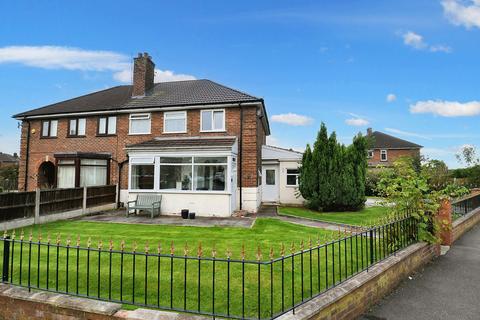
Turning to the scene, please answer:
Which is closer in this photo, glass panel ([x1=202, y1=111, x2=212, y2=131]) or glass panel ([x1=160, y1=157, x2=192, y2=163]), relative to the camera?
glass panel ([x1=160, y1=157, x2=192, y2=163])

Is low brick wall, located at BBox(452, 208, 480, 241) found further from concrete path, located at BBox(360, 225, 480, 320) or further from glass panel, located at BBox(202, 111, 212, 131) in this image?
glass panel, located at BBox(202, 111, 212, 131)

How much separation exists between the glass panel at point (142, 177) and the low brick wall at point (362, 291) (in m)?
11.9

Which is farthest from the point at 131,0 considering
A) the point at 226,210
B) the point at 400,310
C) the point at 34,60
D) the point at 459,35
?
the point at 459,35

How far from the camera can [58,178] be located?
1723 centimetres

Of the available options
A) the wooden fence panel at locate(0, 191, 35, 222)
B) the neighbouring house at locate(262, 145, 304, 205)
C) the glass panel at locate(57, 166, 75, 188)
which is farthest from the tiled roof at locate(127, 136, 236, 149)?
the neighbouring house at locate(262, 145, 304, 205)

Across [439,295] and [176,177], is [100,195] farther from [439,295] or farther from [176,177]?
[439,295]

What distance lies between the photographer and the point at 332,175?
50.4 feet

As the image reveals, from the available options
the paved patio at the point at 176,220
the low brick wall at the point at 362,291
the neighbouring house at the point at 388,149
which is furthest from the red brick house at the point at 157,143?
the neighbouring house at the point at 388,149

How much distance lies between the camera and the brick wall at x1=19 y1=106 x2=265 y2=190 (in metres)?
15.0

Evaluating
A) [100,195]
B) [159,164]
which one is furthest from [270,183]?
[100,195]

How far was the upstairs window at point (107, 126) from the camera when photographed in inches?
687

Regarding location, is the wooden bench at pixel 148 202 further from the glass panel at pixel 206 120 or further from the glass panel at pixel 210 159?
the glass panel at pixel 206 120

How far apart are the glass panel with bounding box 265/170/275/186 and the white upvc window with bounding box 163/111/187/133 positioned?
6.55 meters

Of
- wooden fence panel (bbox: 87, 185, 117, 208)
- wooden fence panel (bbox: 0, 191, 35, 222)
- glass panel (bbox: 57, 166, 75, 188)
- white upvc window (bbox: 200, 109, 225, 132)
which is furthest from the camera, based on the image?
glass panel (bbox: 57, 166, 75, 188)
